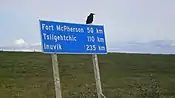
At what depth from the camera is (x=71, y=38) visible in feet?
39.7

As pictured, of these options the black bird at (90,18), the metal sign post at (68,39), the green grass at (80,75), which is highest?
the black bird at (90,18)

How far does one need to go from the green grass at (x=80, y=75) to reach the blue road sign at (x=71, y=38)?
1082 cm

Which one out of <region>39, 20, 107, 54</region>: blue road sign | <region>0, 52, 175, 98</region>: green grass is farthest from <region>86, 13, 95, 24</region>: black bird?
<region>0, 52, 175, 98</region>: green grass

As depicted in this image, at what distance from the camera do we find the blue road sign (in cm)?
1140

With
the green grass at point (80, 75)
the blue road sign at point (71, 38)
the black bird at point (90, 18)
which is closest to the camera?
the blue road sign at point (71, 38)

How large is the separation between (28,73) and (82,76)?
513 cm

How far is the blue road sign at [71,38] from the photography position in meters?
11.4

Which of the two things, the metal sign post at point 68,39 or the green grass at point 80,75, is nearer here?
the metal sign post at point 68,39

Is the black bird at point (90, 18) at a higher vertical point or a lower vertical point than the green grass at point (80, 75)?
higher

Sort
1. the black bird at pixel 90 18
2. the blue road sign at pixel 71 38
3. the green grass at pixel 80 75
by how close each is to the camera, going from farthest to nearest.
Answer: the green grass at pixel 80 75 < the black bird at pixel 90 18 < the blue road sign at pixel 71 38

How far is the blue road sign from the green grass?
10.8 meters

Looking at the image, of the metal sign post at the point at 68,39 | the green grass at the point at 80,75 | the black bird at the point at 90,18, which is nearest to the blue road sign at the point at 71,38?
the metal sign post at the point at 68,39

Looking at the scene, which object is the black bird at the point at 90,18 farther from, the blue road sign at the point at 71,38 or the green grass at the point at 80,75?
the green grass at the point at 80,75

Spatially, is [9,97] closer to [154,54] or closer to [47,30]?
[47,30]
